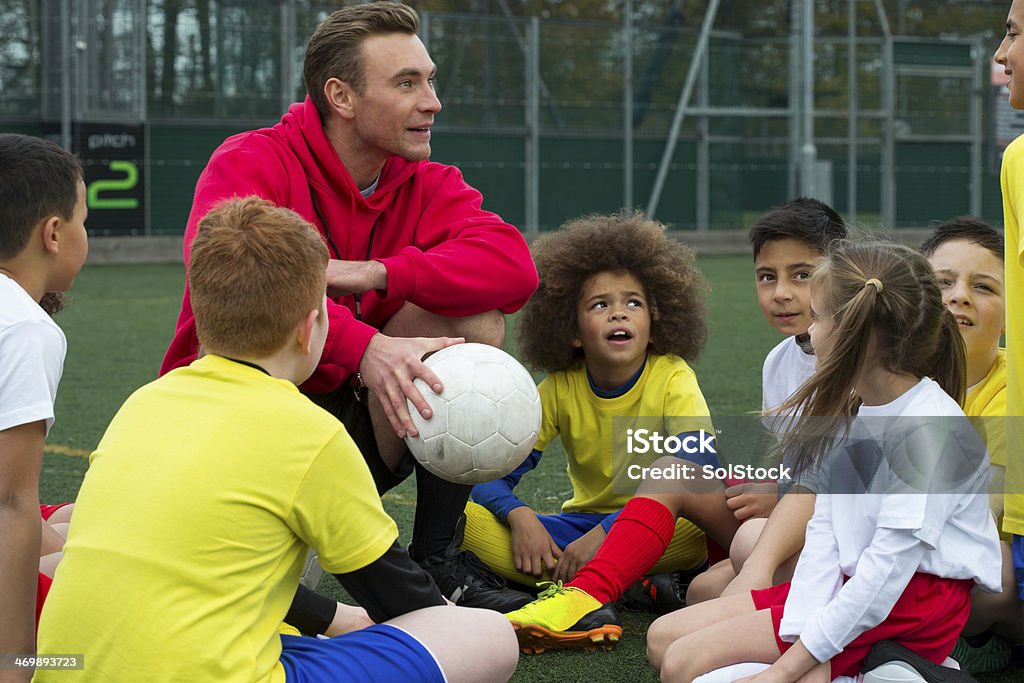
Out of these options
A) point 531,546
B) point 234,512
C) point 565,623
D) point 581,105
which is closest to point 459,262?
point 531,546

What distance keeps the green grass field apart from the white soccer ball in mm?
498

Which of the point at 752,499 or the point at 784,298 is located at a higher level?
the point at 784,298

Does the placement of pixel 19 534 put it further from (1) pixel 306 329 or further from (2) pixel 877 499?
(2) pixel 877 499

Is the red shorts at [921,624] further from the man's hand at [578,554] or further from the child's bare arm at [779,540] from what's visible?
the man's hand at [578,554]

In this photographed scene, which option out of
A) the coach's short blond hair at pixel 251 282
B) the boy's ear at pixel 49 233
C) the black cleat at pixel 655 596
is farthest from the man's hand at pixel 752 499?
the boy's ear at pixel 49 233

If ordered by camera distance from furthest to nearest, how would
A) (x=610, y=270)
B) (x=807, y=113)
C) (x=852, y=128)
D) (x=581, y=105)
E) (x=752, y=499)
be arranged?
1. (x=852, y=128)
2. (x=807, y=113)
3. (x=581, y=105)
4. (x=610, y=270)
5. (x=752, y=499)

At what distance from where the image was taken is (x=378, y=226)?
3717 mm

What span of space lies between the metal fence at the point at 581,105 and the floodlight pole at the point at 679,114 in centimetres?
3

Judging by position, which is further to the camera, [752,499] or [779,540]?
[752,499]

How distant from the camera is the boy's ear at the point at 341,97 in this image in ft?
11.9

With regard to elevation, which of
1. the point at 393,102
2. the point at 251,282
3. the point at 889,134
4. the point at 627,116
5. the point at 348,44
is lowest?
the point at 251,282

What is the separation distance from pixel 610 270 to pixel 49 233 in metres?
1.85

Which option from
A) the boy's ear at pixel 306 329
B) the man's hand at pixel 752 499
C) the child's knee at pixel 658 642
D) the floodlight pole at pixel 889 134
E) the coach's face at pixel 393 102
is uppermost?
the floodlight pole at pixel 889 134

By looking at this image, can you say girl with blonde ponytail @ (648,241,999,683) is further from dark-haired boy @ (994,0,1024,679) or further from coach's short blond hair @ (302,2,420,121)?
coach's short blond hair @ (302,2,420,121)
